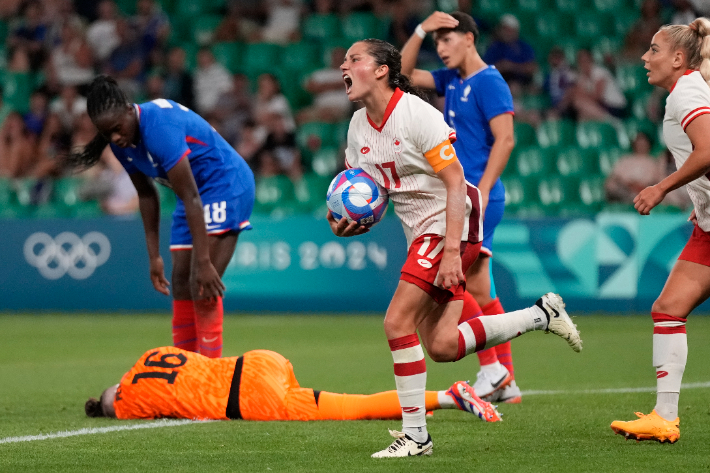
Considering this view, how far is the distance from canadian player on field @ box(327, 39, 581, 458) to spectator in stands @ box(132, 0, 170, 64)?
38.3 feet

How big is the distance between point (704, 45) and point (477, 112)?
188 centimetres

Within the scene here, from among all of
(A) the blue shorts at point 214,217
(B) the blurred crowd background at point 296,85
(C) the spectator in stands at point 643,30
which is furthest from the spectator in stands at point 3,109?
(A) the blue shorts at point 214,217

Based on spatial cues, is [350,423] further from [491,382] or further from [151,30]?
[151,30]

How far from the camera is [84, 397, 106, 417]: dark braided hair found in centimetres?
566

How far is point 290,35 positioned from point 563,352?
8.58 metres

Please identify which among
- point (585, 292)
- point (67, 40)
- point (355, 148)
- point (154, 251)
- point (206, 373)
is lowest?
point (585, 292)

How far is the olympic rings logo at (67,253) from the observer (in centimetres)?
1257

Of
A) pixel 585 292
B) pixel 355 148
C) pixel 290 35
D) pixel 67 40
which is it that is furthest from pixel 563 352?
pixel 67 40

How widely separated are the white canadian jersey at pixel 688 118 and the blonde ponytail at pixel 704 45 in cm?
7

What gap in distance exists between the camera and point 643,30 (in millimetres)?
14531

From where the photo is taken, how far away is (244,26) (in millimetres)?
16203

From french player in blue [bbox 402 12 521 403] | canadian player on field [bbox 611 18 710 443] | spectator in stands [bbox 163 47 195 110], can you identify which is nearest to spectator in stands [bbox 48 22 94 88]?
spectator in stands [bbox 163 47 195 110]

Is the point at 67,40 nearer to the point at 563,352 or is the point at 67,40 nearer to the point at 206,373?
the point at 563,352

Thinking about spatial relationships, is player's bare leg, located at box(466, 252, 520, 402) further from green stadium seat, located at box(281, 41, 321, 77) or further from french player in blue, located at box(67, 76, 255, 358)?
green stadium seat, located at box(281, 41, 321, 77)
